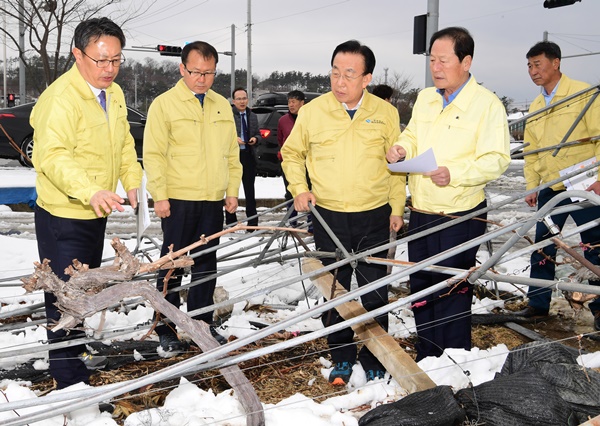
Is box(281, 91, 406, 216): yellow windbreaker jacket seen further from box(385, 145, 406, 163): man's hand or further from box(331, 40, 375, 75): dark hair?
box(385, 145, 406, 163): man's hand

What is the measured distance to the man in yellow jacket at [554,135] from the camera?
16.1ft

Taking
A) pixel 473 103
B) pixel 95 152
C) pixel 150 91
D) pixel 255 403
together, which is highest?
pixel 150 91

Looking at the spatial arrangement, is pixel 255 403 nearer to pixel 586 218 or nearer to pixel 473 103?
pixel 473 103

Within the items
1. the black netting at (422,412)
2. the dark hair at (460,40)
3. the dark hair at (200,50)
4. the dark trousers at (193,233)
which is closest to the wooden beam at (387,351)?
the black netting at (422,412)

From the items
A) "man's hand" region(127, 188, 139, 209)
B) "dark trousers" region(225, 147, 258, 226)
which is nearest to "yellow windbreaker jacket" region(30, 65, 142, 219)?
"man's hand" region(127, 188, 139, 209)

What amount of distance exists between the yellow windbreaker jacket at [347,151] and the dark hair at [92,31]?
1169 millimetres

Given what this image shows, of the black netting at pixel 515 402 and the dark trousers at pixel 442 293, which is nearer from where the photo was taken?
the black netting at pixel 515 402

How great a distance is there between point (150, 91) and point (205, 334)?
61212mm

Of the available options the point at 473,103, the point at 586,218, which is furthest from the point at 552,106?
the point at 473,103

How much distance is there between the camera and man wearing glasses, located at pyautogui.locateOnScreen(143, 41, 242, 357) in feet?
14.0

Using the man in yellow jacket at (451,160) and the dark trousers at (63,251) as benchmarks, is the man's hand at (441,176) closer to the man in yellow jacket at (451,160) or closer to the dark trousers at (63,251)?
the man in yellow jacket at (451,160)

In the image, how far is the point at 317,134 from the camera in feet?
12.5

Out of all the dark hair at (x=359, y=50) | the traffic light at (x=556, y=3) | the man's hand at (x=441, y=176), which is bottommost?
the man's hand at (x=441, y=176)

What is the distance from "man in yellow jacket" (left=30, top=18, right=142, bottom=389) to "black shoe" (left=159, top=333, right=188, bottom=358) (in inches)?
29.5
